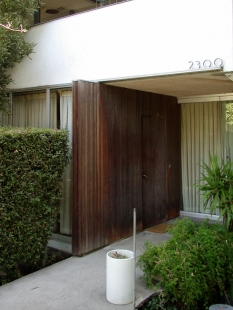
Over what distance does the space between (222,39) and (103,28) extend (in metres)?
2.15

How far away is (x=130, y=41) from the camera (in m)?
5.87

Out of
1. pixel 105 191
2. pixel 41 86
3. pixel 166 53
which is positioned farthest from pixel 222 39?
pixel 41 86

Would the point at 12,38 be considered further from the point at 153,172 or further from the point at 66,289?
the point at 66,289

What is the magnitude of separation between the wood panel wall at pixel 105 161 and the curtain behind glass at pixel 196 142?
3.95ft

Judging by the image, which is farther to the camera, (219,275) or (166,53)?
(166,53)

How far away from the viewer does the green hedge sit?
4727 mm

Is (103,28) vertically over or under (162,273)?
over

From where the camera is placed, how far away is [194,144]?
8359 mm

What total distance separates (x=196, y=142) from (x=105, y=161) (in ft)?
9.70

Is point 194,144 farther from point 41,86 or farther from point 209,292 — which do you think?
point 209,292

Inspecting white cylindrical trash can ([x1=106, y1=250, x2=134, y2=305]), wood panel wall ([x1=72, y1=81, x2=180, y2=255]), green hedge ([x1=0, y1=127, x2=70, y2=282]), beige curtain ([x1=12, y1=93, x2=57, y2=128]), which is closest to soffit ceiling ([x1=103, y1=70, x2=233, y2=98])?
wood panel wall ([x1=72, y1=81, x2=180, y2=255])

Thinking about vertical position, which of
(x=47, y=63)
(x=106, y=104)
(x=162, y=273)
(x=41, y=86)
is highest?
(x=47, y=63)

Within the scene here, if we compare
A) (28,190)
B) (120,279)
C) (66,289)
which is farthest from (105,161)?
(120,279)

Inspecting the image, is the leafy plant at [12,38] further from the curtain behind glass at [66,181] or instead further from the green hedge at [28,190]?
the green hedge at [28,190]
